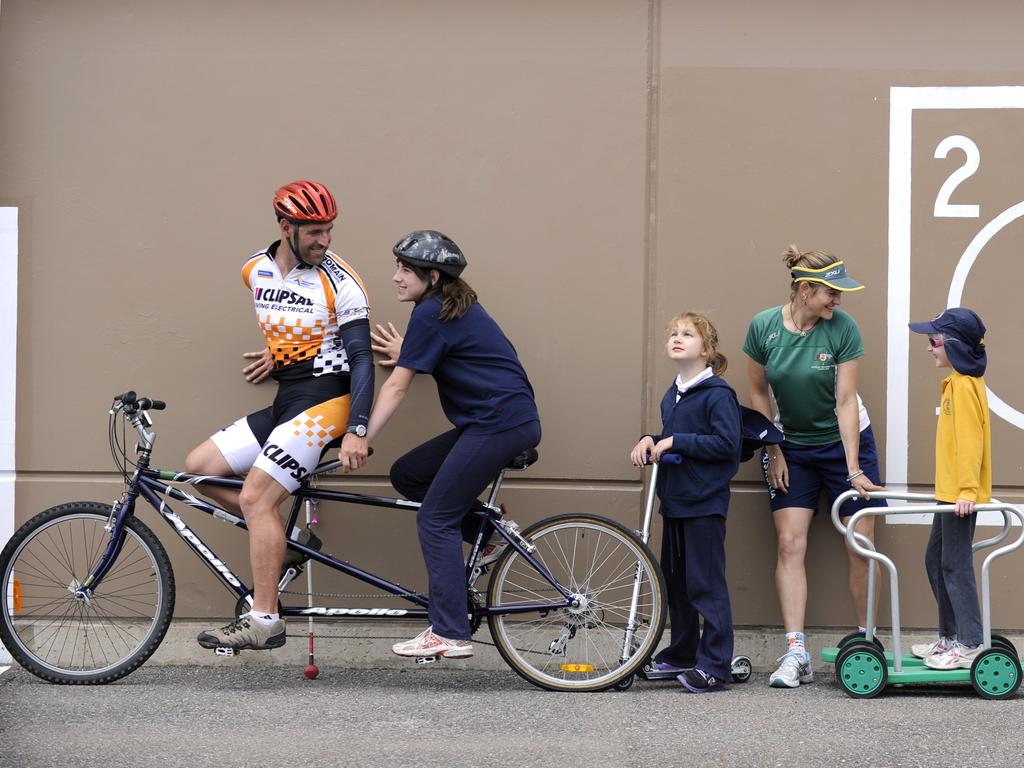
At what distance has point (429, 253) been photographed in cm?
534

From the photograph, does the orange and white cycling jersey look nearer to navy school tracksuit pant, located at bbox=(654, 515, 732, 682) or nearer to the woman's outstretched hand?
the woman's outstretched hand

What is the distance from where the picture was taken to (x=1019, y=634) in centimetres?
610

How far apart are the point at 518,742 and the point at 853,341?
7.87 ft

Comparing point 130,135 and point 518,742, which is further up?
point 130,135

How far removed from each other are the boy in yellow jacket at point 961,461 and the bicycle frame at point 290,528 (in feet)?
5.44

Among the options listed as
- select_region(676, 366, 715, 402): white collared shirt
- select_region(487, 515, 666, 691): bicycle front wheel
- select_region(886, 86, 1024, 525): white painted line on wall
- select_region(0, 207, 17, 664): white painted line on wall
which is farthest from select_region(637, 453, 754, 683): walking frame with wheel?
select_region(0, 207, 17, 664): white painted line on wall

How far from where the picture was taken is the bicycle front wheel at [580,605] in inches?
215

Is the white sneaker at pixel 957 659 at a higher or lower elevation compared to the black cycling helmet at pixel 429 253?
lower

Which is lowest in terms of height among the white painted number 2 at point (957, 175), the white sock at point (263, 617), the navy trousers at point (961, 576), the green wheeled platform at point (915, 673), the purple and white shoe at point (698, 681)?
the purple and white shoe at point (698, 681)

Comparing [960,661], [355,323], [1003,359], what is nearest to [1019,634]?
[960,661]

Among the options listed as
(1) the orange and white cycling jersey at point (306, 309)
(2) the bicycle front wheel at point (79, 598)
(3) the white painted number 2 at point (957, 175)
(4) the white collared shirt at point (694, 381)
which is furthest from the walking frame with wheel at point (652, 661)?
(2) the bicycle front wheel at point (79, 598)

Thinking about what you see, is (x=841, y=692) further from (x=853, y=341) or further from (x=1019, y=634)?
(x=853, y=341)

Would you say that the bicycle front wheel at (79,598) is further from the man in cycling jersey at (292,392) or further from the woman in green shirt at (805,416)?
the woman in green shirt at (805,416)

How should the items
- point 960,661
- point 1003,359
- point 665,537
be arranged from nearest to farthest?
point 960,661 → point 665,537 → point 1003,359
